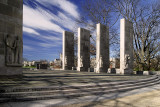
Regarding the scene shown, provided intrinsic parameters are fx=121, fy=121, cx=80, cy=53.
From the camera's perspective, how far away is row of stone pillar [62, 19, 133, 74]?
18019 mm

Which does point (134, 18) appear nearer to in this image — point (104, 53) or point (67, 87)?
point (104, 53)

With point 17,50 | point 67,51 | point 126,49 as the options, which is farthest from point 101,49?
point 17,50

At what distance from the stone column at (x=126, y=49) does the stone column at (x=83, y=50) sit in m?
6.79

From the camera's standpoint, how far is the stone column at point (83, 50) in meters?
21.8

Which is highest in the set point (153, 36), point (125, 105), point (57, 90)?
point (153, 36)

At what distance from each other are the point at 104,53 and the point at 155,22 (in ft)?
34.6

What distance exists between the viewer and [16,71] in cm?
865

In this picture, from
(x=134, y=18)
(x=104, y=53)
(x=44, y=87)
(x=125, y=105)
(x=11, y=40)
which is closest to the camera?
(x=125, y=105)

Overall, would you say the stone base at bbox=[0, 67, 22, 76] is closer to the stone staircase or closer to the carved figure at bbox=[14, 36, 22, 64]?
the carved figure at bbox=[14, 36, 22, 64]

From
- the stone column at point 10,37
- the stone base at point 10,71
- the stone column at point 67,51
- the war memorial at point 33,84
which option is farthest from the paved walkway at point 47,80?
the stone column at point 67,51

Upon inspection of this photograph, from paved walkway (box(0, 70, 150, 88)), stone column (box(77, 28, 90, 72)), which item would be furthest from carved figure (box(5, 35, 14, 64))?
stone column (box(77, 28, 90, 72))

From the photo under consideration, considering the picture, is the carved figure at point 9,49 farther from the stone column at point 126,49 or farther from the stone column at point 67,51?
the stone column at point 67,51

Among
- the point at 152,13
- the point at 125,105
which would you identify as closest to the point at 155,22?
the point at 152,13

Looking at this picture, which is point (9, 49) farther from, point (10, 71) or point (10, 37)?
point (10, 71)
